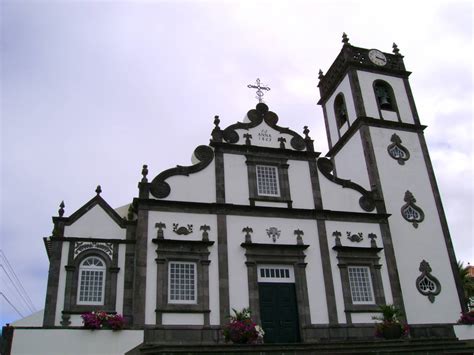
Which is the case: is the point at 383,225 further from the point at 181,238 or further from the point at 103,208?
the point at 103,208

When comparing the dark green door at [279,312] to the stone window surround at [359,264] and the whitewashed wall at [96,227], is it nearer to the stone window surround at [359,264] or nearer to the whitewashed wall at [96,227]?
the stone window surround at [359,264]

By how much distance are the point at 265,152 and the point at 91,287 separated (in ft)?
28.6

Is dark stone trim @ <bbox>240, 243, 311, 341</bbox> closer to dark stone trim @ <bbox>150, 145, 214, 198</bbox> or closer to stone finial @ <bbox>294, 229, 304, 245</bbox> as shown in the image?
stone finial @ <bbox>294, 229, 304, 245</bbox>

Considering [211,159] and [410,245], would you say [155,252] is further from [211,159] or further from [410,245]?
[410,245]

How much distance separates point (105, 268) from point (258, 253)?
5507 millimetres

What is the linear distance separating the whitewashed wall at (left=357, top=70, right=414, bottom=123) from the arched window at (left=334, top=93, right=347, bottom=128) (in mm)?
1393

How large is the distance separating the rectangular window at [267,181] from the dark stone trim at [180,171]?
2.18 metres

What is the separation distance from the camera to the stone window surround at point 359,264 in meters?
18.4

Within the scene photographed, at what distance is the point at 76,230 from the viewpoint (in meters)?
17.3

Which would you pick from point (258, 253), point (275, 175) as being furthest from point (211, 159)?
point (258, 253)

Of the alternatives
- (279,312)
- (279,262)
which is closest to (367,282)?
(279,262)

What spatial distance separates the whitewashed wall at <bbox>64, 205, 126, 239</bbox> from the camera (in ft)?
56.7

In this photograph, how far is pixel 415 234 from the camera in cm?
2117

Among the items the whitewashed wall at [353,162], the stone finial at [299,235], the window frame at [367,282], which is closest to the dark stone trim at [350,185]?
the whitewashed wall at [353,162]
